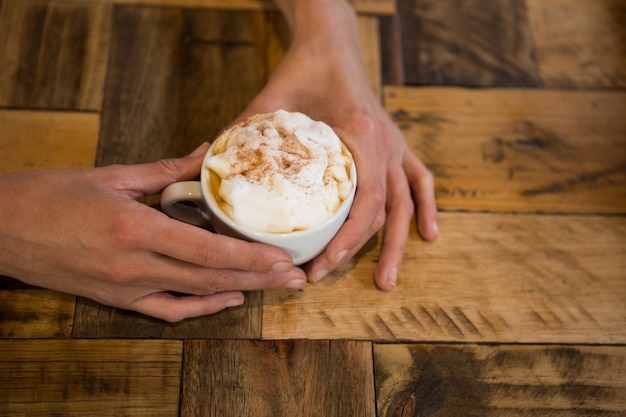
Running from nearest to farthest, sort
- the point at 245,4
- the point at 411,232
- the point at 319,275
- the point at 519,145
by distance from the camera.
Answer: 1. the point at 319,275
2. the point at 411,232
3. the point at 519,145
4. the point at 245,4

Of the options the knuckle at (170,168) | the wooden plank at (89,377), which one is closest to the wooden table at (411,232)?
the wooden plank at (89,377)

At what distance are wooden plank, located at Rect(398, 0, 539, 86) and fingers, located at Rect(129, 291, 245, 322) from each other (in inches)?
25.5

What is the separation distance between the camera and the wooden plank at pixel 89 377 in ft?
2.79

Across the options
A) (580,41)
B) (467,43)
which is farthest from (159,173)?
(580,41)

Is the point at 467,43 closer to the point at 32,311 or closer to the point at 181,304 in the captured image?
the point at 181,304

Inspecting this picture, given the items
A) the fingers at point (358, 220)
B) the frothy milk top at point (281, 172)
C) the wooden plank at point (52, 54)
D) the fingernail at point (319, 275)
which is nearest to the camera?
the frothy milk top at point (281, 172)

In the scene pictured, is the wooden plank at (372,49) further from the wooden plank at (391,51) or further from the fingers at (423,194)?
the fingers at (423,194)

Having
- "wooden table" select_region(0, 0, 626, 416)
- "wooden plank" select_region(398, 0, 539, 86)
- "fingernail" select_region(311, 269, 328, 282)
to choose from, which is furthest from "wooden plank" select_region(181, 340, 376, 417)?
"wooden plank" select_region(398, 0, 539, 86)

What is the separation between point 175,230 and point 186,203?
0.11 metres

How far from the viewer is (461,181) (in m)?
1.14

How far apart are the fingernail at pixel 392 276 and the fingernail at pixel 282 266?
0.82 feet

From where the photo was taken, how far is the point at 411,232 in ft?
3.50

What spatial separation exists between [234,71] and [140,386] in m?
0.68

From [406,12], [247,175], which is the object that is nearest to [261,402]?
[247,175]
